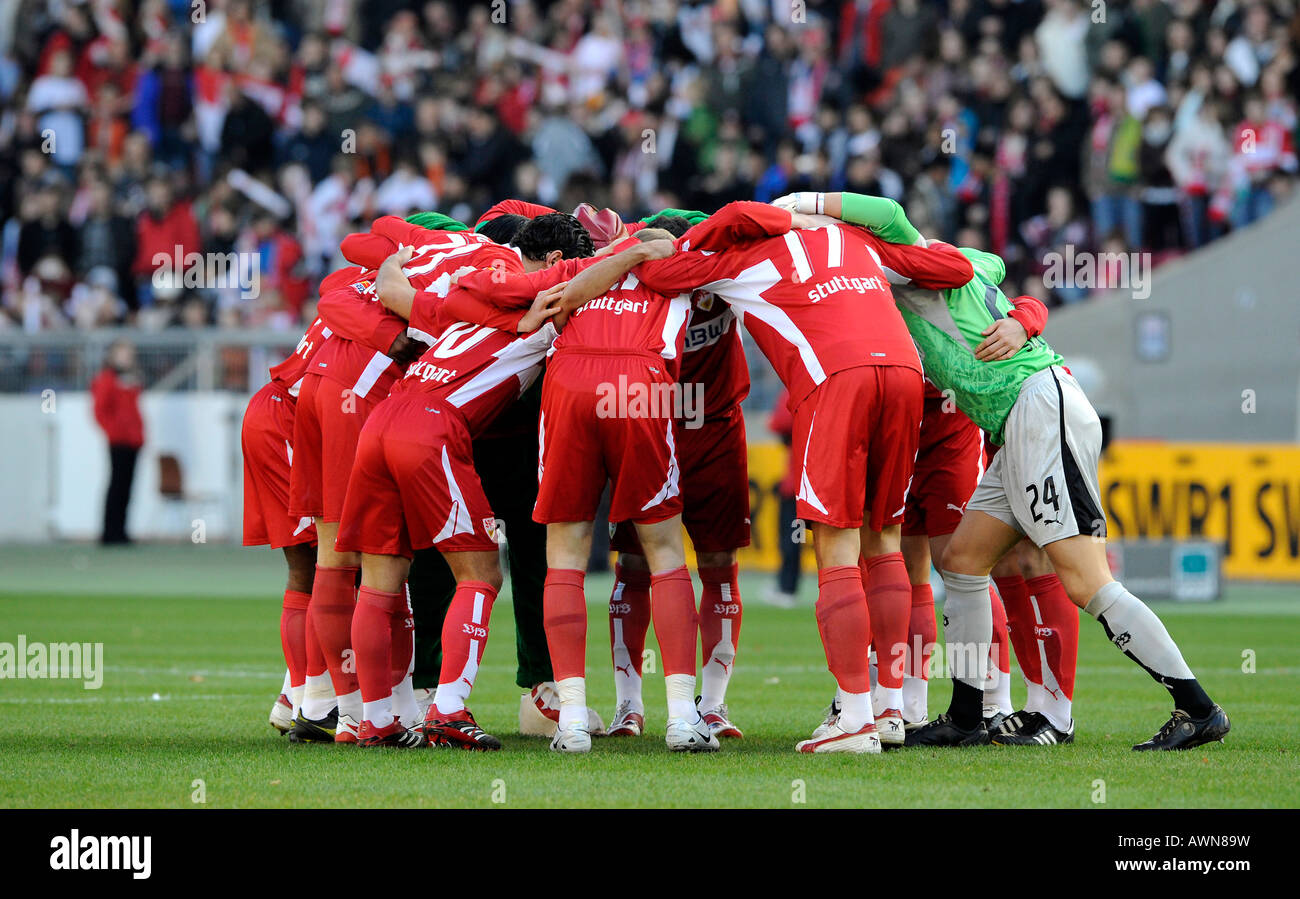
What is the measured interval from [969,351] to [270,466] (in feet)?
11.1

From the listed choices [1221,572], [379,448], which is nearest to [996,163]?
[1221,572]

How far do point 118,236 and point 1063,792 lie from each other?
19.7 metres

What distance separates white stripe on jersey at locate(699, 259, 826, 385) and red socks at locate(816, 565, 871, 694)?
83 centimetres

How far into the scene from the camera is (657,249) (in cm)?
723

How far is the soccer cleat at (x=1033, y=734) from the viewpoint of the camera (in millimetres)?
7426

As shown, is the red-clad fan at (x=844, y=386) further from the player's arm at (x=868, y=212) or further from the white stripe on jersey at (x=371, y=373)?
the white stripe on jersey at (x=371, y=373)

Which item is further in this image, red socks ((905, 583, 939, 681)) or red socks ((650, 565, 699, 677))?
red socks ((905, 583, 939, 681))

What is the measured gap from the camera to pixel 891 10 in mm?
22797

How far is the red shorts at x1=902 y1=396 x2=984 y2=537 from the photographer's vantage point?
7.88 meters

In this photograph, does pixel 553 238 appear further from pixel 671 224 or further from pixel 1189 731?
pixel 1189 731

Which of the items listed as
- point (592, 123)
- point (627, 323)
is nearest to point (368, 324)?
point (627, 323)

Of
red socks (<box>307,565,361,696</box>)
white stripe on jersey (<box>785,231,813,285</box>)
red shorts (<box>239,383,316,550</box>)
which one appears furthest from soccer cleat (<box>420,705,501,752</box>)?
white stripe on jersey (<box>785,231,813,285</box>)

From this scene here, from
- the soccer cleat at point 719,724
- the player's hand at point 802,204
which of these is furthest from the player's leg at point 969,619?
the player's hand at point 802,204

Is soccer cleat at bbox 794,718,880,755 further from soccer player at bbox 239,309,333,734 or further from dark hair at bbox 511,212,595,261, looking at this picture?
soccer player at bbox 239,309,333,734
